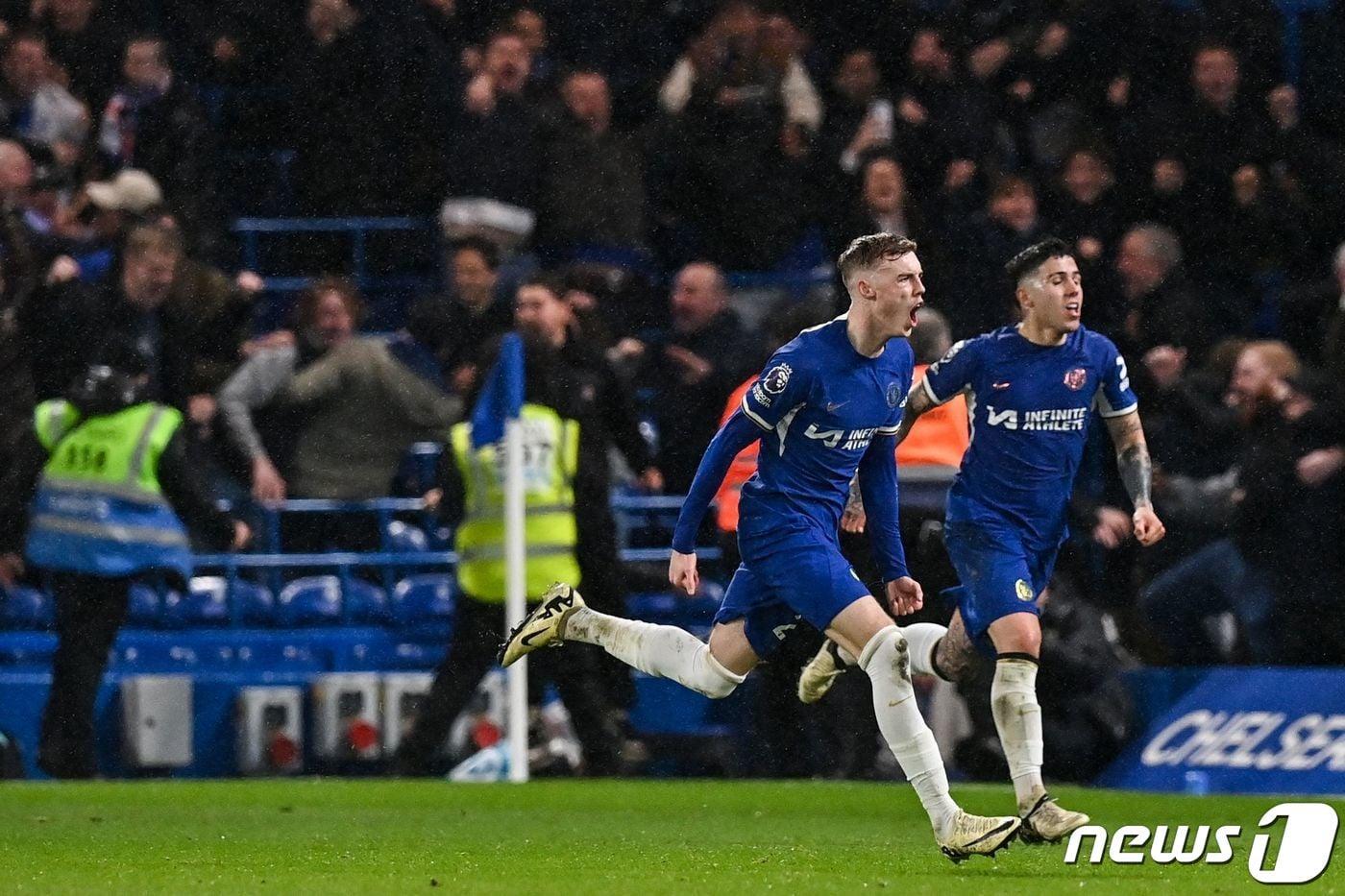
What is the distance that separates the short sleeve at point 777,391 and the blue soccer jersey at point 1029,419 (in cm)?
127

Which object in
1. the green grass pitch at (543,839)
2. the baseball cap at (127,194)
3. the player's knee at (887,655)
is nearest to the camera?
the green grass pitch at (543,839)

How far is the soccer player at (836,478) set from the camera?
25.9ft

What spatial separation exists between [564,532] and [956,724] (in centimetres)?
218

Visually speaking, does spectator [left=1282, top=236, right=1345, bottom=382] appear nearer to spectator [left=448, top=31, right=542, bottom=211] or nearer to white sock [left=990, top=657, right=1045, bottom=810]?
spectator [left=448, top=31, right=542, bottom=211]

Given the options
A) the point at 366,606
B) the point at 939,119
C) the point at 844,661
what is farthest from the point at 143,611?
the point at 844,661

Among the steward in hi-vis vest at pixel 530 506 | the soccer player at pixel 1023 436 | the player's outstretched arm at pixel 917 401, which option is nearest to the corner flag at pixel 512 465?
the steward in hi-vis vest at pixel 530 506

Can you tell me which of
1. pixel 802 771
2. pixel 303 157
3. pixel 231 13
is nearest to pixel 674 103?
pixel 303 157

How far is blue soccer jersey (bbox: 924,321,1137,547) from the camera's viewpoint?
9.12 m

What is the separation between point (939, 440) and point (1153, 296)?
206 centimetres

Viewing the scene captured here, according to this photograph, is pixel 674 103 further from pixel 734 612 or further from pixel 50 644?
pixel 734 612

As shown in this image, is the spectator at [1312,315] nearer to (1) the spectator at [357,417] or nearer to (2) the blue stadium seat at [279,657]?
(1) the spectator at [357,417]

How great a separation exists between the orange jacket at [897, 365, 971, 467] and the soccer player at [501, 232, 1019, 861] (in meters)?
3.52

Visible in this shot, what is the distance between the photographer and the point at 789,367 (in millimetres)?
8086

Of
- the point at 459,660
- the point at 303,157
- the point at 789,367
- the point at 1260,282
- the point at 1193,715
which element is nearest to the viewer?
the point at 789,367
